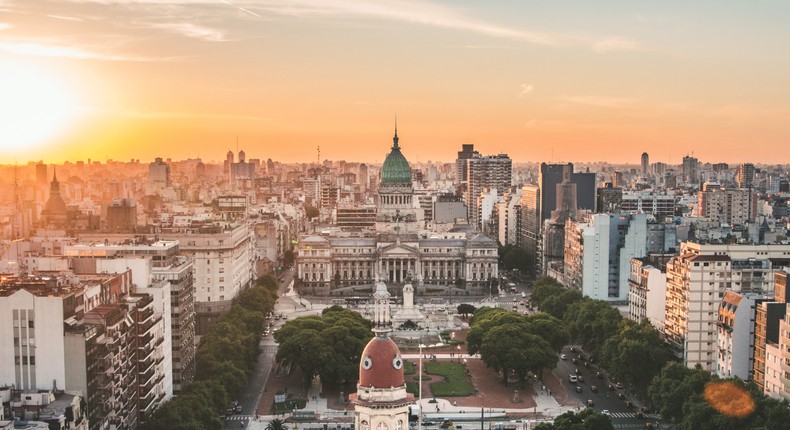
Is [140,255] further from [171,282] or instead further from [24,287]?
[24,287]

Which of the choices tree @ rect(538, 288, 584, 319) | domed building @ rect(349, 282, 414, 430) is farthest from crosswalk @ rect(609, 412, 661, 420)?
domed building @ rect(349, 282, 414, 430)

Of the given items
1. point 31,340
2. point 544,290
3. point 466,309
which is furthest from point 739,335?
point 466,309

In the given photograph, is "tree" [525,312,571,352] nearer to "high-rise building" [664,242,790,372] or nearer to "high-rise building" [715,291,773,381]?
"high-rise building" [664,242,790,372]

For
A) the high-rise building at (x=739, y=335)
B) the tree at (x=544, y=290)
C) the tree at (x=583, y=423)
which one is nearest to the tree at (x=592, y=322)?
the tree at (x=544, y=290)

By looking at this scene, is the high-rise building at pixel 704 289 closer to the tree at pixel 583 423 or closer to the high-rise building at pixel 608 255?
the tree at pixel 583 423

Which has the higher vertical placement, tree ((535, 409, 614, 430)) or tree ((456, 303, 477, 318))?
tree ((535, 409, 614, 430))

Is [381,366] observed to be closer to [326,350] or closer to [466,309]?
[326,350]

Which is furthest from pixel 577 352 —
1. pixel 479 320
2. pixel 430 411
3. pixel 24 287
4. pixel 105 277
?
pixel 24 287
